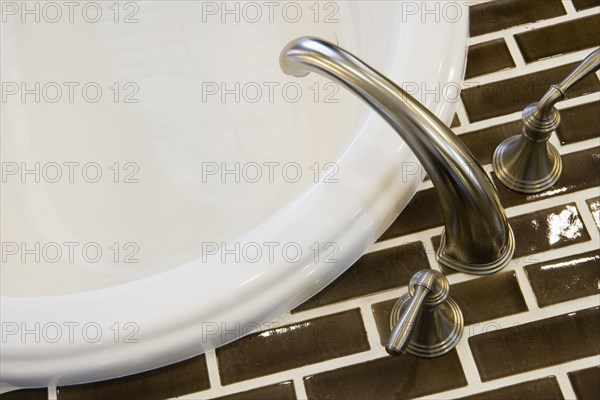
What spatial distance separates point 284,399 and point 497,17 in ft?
1.77

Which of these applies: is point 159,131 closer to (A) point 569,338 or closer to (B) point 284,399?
(B) point 284,399

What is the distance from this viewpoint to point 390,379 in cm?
77

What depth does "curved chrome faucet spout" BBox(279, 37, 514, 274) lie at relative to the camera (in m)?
0.66

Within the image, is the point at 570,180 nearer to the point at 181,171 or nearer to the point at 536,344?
the point at 536,344

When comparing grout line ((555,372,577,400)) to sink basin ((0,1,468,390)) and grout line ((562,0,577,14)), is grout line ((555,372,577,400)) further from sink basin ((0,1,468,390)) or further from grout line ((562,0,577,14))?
grout line ((562,0,577,14))

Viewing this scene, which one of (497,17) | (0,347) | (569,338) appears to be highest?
(497,17)

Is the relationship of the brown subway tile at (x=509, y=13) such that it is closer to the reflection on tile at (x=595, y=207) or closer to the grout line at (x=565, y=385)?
the reflection on tile at (x=595, y=207)

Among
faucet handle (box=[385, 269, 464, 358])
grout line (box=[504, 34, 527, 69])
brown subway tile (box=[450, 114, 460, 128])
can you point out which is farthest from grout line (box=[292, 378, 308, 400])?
grout line (box=[504, 34, 527, 69])

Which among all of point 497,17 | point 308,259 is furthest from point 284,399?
point 497,17

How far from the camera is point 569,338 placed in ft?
2.54

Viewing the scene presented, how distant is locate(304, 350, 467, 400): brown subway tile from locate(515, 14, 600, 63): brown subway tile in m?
0.39

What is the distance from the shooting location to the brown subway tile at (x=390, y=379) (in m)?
0.76

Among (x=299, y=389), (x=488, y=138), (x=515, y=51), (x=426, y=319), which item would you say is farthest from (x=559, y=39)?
(x=299, y=389)

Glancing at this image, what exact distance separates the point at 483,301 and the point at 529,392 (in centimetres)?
10
